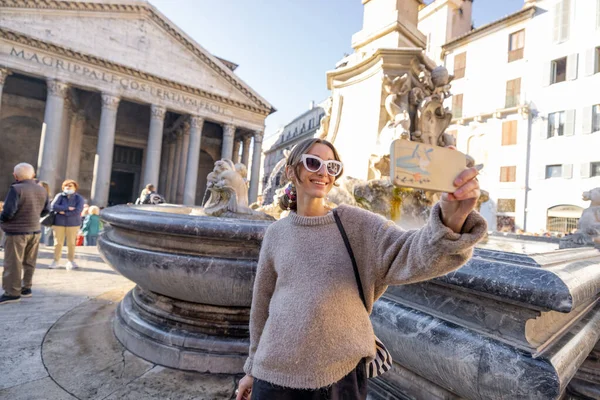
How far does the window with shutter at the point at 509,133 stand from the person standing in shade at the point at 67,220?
22.1 m

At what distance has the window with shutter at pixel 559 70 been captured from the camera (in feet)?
57.7

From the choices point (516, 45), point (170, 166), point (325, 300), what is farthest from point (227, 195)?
point (170, 166)

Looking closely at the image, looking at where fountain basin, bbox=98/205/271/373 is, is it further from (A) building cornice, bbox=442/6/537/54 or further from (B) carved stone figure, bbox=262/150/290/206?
(A) building cornice, bbox=442/6/537/54

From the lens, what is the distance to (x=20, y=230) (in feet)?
11.4

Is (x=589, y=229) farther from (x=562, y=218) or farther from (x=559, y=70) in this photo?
(x=559, y=70)

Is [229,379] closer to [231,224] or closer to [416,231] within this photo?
[231,224]

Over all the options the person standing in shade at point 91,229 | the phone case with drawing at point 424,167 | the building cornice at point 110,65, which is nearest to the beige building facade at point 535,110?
the building cornice at point 110,65

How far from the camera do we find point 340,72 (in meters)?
4.50

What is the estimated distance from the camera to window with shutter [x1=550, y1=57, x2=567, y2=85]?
17.6m

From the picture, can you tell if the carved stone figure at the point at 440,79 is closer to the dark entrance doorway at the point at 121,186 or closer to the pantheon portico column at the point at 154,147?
the pantheon portico column at the point at 154,147

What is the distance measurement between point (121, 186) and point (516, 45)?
99.3 feet

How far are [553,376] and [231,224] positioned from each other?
170 cm

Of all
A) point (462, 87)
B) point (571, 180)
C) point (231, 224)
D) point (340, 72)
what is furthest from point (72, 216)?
point (462, 87)

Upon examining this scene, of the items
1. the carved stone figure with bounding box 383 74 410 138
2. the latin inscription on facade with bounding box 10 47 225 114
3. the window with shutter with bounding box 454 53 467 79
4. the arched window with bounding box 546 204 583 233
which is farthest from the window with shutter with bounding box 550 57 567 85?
the latin inscription on facade with bounding box 10 47 225 114
